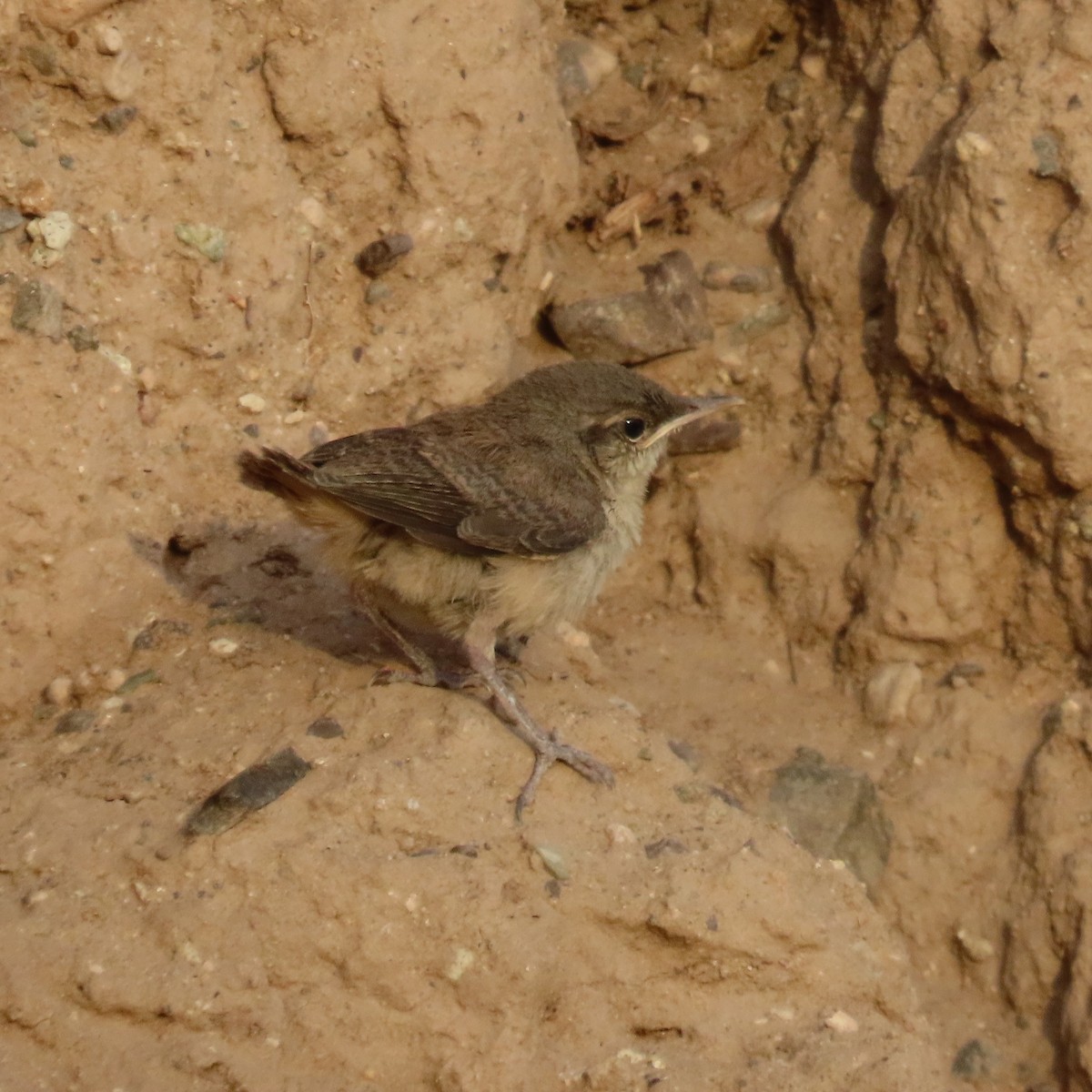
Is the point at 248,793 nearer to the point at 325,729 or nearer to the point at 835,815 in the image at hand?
the point at 325,729

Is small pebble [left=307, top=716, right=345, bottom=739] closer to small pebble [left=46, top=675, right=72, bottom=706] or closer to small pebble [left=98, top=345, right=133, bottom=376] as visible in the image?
small pebble [left=46, top=675, right=72, bottom=706]

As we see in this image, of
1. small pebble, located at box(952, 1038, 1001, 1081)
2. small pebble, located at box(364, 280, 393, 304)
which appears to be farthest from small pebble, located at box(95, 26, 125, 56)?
small pebble, located at box(952, 1038, 1001, 1081)

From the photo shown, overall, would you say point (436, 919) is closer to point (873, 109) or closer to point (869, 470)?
point (869, 470)

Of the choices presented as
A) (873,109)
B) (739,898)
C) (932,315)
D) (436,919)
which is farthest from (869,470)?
(436,919)

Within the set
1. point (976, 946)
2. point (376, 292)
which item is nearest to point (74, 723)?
point (376, 292)

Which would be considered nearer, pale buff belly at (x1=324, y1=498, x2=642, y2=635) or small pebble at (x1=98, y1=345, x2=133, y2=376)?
pale buff belly at (x1=324, y1=498, x2=642, y2=635)

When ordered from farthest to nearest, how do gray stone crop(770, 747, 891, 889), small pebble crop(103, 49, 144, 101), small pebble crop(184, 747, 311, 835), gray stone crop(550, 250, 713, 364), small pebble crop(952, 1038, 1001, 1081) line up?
1. gray stone crop(550, 250, 713, 364)
2. gray stone crop(770, 747, 891, 889)
3. small pebble crop(952, 1038, 1001, 1081)
4. small pebble crop(103, 49, 144, 101)
5. small pebble crop(184, 747, 311, 835)

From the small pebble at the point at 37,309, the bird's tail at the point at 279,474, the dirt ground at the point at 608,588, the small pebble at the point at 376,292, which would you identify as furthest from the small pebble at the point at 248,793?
the small pebble at the point at 376,292
